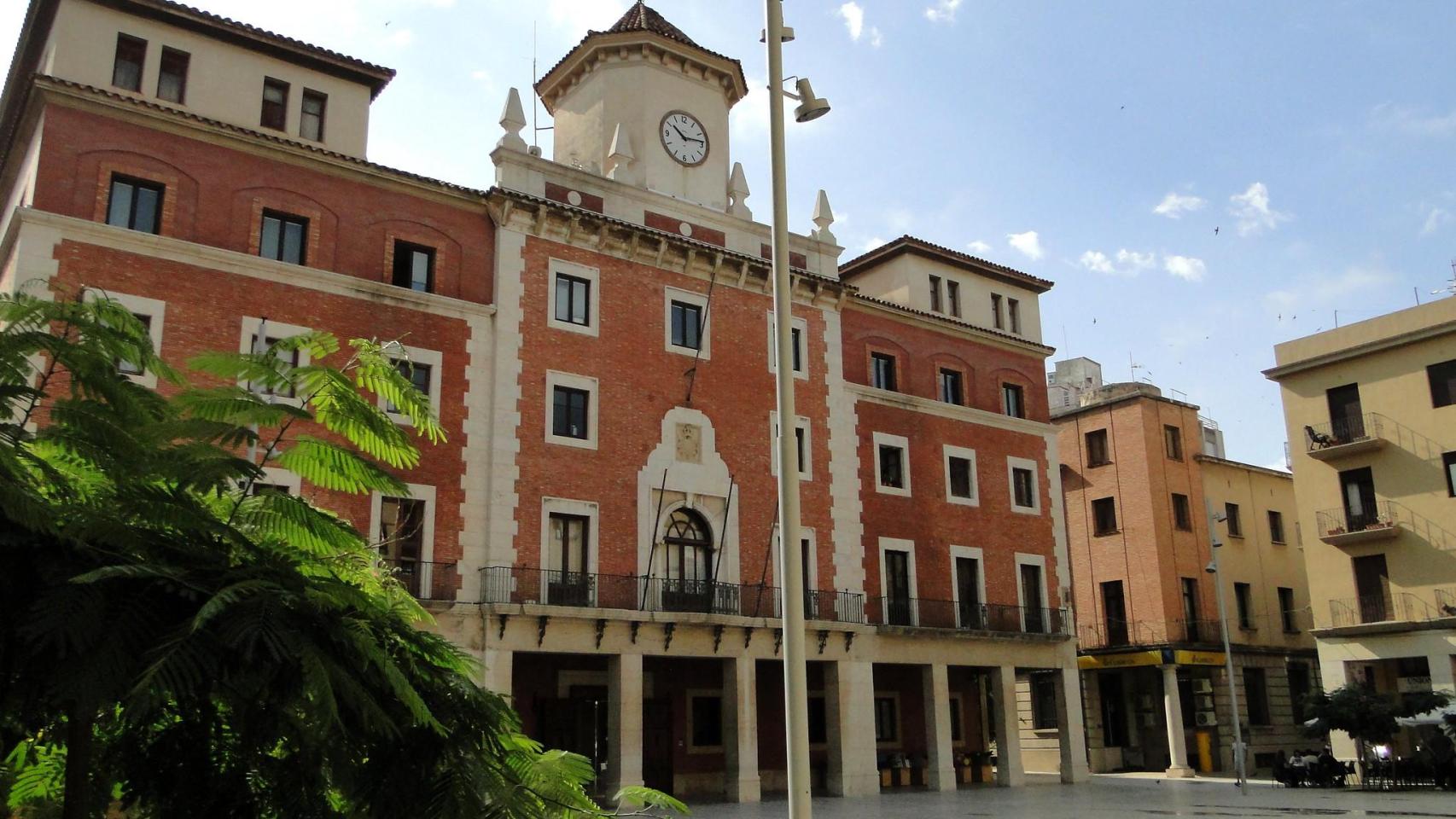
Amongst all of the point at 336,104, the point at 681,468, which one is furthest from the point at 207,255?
the point at 681,468

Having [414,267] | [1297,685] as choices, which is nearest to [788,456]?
[414,267]

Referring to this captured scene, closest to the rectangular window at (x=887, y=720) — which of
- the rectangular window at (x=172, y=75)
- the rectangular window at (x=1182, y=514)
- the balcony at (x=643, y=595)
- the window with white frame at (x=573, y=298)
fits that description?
the balcony at (x=643, y=595)

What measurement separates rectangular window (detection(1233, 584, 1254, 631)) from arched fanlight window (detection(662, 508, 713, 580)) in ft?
95.9

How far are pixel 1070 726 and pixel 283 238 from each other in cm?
2817

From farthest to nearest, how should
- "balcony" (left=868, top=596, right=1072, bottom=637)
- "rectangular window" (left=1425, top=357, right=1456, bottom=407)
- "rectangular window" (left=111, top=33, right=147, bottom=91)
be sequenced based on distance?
"rectangular window" (left=1425, top=357, right=1456, bottom=407)
"balcony" (left=868, top=596, right=1072, bottom=637)
"rectangular window" (left=111, top=33, right=147, bottom=91)

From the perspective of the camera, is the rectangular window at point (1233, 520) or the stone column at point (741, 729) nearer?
the stone column at point (741, 729)

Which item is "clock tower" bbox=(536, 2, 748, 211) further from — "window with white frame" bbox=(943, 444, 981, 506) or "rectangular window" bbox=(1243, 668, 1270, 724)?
"rectangular window" bbox=(1243, 668, 1270, 724)

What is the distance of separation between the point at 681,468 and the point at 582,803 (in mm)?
27335

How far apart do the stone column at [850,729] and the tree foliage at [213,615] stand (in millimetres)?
29093

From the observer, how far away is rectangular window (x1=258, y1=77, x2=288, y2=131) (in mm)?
28188

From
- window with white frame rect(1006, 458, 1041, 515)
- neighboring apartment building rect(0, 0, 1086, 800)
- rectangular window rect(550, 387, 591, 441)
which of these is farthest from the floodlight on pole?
window with white frame rect(1006, 458, 1041, 515)

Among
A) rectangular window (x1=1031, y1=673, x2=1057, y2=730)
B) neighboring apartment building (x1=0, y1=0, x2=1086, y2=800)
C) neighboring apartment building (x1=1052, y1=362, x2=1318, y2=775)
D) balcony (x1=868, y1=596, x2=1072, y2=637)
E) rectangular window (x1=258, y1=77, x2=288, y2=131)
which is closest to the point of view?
neighboring apartment building (x1=0, y1=0, x2=1086, y2=800)

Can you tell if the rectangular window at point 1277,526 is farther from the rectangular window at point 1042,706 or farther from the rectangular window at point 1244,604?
the rectangular window at point 1042,706

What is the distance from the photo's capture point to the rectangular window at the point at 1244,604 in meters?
51.4
